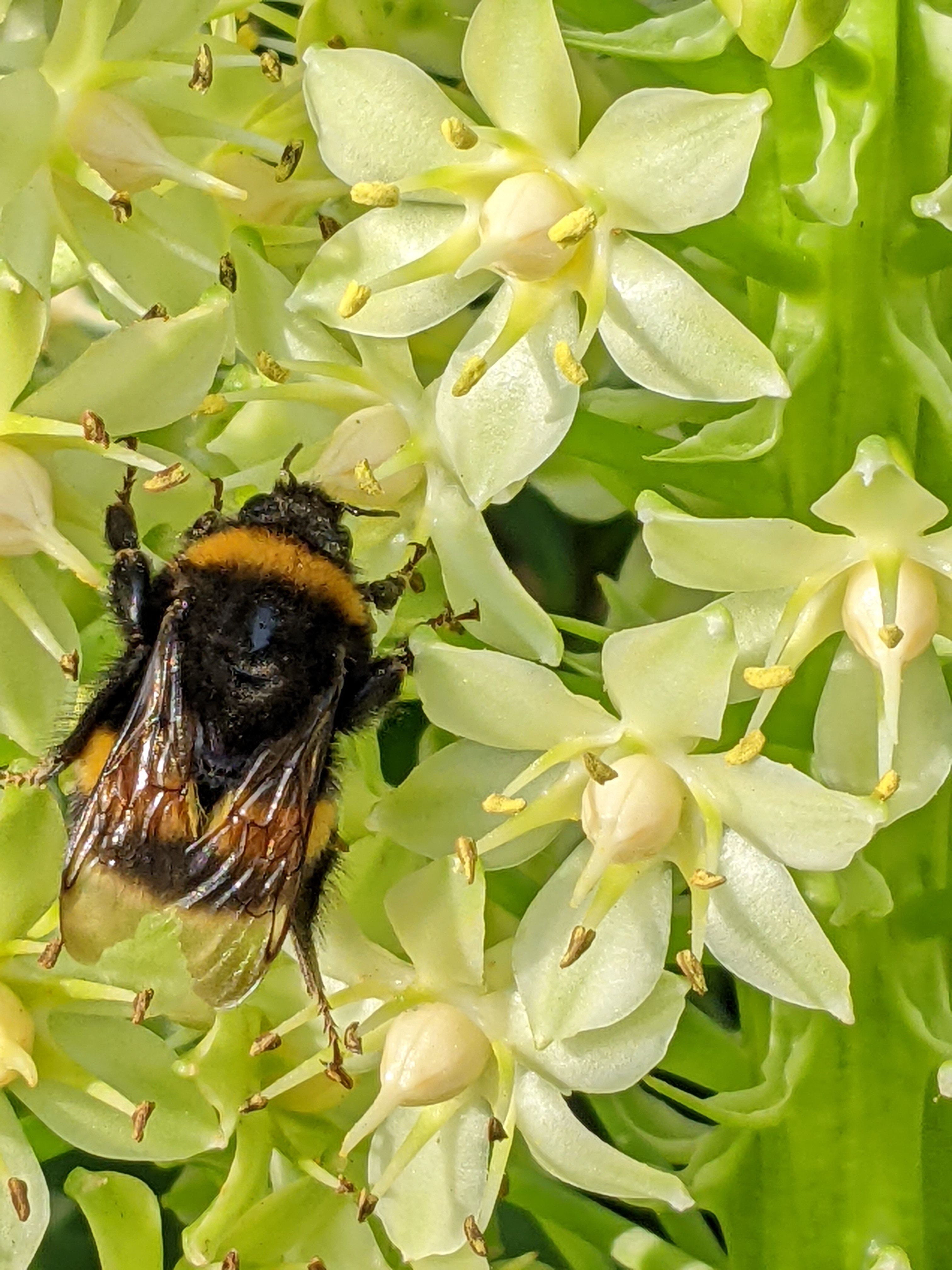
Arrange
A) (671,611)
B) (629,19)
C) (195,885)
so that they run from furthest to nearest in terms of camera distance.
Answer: (671,611), (629,19), (195,885)

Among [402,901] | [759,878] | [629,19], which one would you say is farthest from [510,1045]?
[629,19]

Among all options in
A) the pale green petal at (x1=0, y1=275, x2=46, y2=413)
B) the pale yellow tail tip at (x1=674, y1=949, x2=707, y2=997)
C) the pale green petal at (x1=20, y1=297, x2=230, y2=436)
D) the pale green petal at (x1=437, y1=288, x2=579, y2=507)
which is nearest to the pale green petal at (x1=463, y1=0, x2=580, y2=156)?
the pale green petal at (x1=437, y1=288, x2=579, y2=507)

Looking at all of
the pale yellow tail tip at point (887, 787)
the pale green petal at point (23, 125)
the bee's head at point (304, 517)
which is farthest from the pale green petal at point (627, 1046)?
the pale green petal at point (23, 125)

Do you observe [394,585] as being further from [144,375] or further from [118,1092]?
[118,1092]

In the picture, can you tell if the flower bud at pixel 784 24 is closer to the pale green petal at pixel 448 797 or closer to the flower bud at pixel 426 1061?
the pale green petal at pixel 448 797

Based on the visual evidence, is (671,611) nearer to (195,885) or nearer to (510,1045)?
(510,1045)
